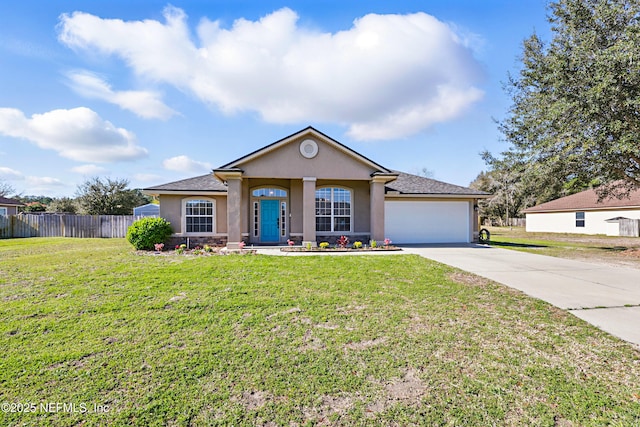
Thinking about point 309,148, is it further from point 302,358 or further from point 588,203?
point 588,203

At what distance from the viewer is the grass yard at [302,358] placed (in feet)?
9.27

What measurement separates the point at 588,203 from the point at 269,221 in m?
29.5

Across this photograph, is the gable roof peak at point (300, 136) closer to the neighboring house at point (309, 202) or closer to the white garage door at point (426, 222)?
the neighboring house at point (309, 202)

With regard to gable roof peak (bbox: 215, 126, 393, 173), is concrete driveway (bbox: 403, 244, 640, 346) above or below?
below

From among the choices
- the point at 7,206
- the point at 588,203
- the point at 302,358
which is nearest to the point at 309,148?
the point at 302,358

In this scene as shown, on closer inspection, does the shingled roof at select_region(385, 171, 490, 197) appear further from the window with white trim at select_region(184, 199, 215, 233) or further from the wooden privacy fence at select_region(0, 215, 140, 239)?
the wooden privacy fence at select_region(0, 215, 140, 239)

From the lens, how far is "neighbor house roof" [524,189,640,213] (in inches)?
944

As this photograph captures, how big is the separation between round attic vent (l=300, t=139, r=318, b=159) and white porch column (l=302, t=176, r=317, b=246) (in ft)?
3.44

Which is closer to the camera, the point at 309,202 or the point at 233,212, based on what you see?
the point at 233,212

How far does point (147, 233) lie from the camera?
12.9 meters

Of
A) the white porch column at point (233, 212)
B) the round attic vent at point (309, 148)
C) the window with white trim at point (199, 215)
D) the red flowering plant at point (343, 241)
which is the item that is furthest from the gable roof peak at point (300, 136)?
the red flowering plant at point (343, 241)

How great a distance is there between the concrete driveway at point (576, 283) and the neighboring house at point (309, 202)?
4619 mm

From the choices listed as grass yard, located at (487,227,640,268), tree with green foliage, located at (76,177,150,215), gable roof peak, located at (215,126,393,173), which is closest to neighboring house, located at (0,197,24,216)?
tree with green foliage, located at (76,177,150,215)

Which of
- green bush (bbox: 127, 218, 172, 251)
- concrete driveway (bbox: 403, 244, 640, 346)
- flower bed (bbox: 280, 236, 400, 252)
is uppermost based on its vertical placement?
green bush (bbox: 127, 218, 172, 251)
